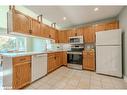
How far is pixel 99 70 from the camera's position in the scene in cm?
420

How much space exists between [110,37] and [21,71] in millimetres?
3136

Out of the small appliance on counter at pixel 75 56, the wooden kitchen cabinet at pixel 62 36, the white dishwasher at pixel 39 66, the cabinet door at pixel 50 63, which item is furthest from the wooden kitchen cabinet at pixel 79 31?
the white dishwasher at pixel 39 66

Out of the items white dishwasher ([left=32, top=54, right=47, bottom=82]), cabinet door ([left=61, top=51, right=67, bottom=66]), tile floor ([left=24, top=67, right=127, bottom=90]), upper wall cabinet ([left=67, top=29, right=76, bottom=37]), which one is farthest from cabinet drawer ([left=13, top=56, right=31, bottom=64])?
upper wall cabinet ([left=67, top=29, right=76, bottom=37])

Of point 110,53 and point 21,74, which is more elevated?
point 110,53

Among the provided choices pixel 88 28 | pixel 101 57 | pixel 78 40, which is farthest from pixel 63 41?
pixel 101 57

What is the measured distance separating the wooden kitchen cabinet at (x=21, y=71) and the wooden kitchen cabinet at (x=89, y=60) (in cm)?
275

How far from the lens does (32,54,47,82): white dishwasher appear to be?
323 centimetres

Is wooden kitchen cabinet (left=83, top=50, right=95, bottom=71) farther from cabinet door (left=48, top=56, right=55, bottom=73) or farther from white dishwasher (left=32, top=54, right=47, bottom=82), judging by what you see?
white dishwasher (left=32, top=54, right=47, bottom=82)

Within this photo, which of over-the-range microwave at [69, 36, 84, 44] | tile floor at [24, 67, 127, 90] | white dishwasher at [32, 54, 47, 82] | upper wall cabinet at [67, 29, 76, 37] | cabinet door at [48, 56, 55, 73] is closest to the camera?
tile floor at [24, 67, 127, 90]

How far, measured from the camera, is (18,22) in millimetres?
2951

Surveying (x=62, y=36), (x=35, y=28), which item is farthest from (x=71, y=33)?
(x=35, y=28)

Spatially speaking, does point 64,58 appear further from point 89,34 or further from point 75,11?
point 75,11
